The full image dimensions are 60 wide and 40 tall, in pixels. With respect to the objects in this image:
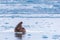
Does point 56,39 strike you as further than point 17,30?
No

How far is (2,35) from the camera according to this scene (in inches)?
363

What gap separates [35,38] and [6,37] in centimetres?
70

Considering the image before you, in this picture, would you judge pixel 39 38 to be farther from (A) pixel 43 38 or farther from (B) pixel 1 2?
(B) pixel 1 2

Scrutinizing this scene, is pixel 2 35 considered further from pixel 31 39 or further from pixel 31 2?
pixel 31 2

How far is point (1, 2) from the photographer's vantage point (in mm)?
25812

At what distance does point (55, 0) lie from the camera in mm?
26484

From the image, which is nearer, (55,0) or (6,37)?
(6,37)

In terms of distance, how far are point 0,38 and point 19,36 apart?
1.70 feet

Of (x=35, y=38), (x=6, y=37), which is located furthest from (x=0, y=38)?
(x=35, y=38)

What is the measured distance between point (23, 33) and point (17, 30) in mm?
176

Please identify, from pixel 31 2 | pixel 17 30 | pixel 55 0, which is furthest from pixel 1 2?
pixel 17 30

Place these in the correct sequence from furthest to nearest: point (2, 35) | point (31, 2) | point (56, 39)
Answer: point (31, 2) < point (2, 35) < point (56, 39)

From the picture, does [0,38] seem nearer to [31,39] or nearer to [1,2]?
[31,39]

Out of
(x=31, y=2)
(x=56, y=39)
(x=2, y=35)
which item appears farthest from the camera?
(x=31, y=2)
